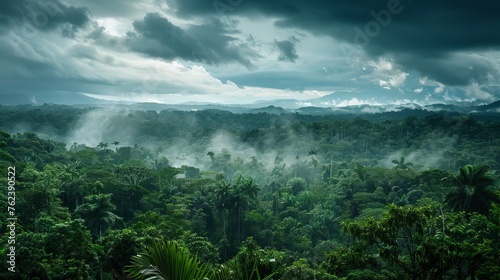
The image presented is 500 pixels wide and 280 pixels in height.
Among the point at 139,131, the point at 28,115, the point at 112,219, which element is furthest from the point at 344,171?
the point at 28,115

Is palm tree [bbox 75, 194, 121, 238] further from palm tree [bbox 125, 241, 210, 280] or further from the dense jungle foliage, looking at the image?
palm tree [bbox 125, 241, 210, 280]

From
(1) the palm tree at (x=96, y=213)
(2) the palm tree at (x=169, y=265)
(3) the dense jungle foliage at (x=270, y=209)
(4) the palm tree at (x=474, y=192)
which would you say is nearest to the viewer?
(2) the palm tree at (x=169, y=265)

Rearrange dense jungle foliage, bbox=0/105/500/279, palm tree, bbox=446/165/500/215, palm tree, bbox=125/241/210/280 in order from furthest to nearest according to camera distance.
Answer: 1. palm tree, bbox=446/165/500/215
2. dense jungle foliage, bbox=0/105/500/279
3. palm tree, bbox=125/241/210/280

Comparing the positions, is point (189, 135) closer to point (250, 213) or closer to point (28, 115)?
point (28, 115)

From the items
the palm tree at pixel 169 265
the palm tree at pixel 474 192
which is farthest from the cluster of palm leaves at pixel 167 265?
the palm tree at pixel 474 192

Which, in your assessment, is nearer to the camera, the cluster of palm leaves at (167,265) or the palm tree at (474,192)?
the cluster of palm leaves at (167,265)

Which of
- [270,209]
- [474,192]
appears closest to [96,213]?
[270,209]

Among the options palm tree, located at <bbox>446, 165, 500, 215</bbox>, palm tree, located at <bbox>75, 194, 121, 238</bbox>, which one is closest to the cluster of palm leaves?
palm tree, located at <bbox>75, 194, 121, 238</bbox>

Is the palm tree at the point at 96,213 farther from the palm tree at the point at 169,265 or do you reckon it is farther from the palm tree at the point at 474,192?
the palm tree at the point at 169,265
